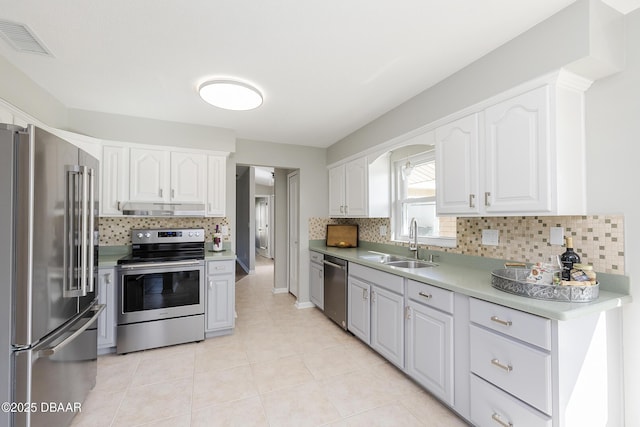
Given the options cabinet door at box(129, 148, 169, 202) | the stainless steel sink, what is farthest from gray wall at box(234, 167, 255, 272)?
the stainless steel sink

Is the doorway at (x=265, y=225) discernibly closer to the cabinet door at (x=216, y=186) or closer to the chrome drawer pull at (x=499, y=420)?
the cabinet door at (x=216, y=186)

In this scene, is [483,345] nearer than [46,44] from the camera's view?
Yes

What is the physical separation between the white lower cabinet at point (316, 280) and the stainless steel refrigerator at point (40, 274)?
2.48 m

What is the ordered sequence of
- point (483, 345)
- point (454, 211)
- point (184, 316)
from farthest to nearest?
point (184, 316), point (454, 211), point (483, 345)

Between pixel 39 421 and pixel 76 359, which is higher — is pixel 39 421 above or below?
below

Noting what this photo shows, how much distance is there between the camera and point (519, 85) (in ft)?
5.53

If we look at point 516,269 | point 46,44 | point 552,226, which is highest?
point 46,44

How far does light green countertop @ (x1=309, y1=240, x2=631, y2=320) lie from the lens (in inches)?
52.7

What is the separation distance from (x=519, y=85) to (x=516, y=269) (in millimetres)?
1165

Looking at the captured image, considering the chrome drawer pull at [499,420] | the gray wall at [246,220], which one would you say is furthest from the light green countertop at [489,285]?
the gray wall at [246,220]

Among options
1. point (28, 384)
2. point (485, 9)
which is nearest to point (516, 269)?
point (485, 9)

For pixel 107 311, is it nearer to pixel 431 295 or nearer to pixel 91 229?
pixel 91 229

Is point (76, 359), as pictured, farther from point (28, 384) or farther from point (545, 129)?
point (545, 129)

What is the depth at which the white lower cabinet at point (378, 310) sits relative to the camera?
2.31 metres
